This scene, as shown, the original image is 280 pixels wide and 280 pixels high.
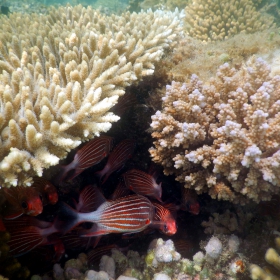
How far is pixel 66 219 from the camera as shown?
2615 mm

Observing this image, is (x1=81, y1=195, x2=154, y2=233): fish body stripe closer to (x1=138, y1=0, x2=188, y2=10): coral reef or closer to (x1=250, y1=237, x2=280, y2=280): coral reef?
(x1=250, y1=237, x2=280, y2=280): coral reef

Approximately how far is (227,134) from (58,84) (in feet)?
6.15

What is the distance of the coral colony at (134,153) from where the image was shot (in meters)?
2.34

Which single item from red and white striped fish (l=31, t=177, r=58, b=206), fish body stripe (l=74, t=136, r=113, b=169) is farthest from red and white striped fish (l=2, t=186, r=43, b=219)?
fish body stripe (l=74, t=136, r=113, b=169)

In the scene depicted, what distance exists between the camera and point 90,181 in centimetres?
352

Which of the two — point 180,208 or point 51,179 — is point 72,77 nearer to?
point 51,179

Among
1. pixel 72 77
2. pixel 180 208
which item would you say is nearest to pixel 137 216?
pixel 180 208

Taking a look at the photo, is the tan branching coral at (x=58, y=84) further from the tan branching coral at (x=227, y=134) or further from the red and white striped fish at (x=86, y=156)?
the tan branching coral at (x=227, y=134)

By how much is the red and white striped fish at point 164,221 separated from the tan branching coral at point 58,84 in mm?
1380

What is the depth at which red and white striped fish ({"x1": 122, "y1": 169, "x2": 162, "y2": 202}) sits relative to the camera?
10.6ft

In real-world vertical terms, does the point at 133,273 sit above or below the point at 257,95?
below

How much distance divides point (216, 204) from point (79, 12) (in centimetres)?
403

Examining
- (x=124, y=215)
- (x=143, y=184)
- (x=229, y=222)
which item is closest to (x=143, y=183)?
(x=143, y=184)

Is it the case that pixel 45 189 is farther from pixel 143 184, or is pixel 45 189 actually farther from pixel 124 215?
Answer: pixel 143 184
